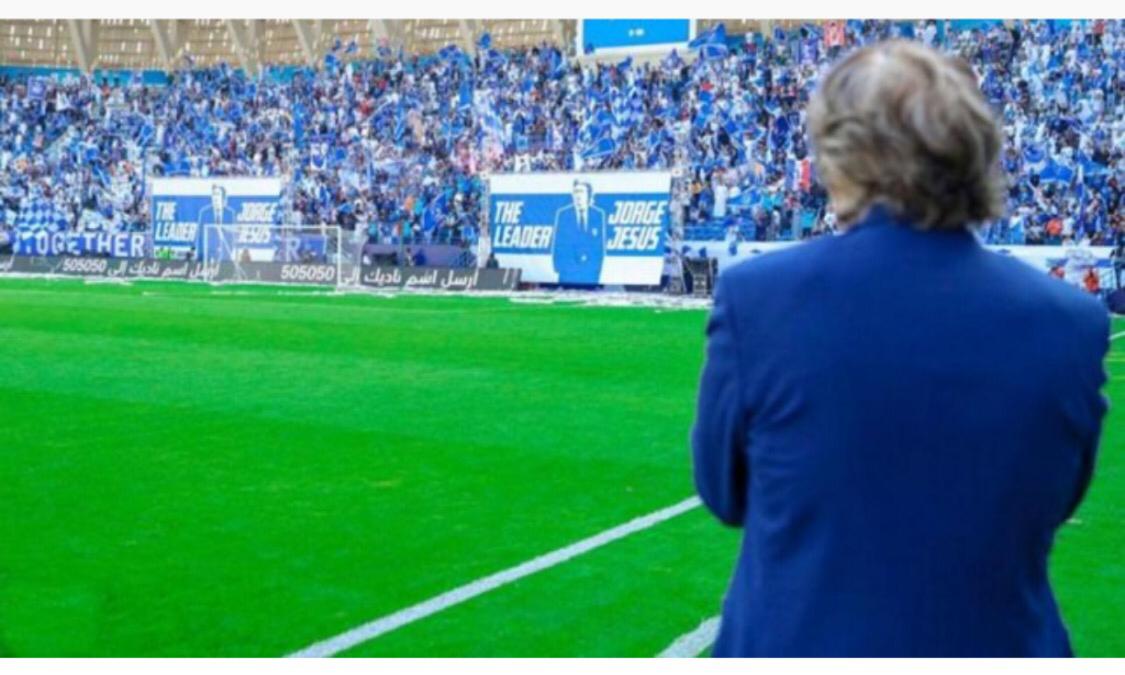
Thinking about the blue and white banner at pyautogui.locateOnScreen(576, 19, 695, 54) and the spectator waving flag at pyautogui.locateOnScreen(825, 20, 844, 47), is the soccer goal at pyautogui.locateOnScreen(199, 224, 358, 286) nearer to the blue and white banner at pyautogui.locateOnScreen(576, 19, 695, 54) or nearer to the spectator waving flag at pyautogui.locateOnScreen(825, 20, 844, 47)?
the blue and white banner at pyautogui.locateOnScreen(576, 19, 695, 54)

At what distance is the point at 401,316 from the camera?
22266mm

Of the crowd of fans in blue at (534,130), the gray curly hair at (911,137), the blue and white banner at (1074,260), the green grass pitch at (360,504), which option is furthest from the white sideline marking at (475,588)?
the crowd of fans in blue at (534,130)

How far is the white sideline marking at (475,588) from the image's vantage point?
5184 millimetres

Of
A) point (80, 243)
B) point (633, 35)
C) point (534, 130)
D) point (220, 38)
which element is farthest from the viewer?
point (220, 38)

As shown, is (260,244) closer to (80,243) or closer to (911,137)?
(80,243)

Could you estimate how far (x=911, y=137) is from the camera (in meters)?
1.95

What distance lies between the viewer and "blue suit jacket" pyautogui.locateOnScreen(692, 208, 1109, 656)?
6.38 feet

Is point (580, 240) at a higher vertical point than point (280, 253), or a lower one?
higher

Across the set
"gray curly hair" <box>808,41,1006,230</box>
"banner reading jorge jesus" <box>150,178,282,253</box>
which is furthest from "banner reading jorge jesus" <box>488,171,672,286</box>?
"gray curly hair" <box>808,41,1006,230</box>

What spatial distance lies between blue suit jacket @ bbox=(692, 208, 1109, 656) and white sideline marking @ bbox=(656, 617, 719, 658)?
310 cm

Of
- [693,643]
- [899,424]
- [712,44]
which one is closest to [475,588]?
[693,643]

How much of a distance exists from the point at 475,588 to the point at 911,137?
14.1 feet

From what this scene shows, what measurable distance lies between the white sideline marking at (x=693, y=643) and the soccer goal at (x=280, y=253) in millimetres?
28285
